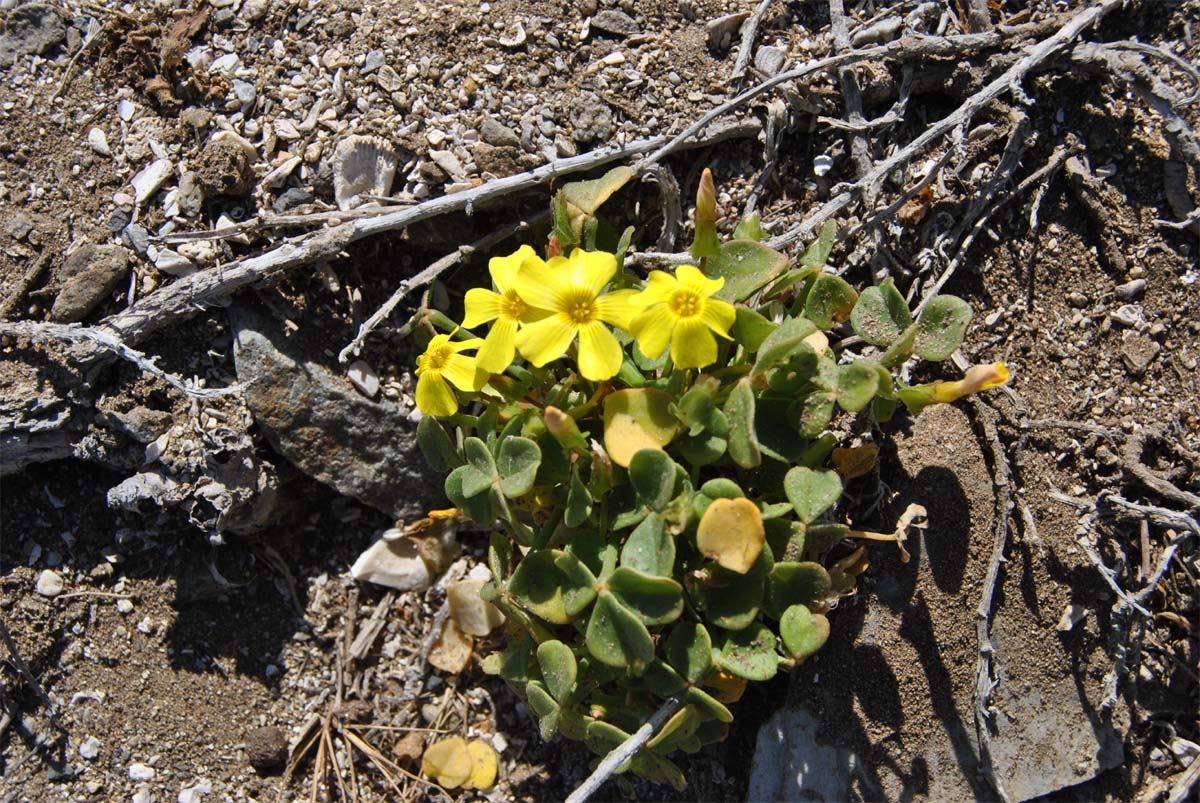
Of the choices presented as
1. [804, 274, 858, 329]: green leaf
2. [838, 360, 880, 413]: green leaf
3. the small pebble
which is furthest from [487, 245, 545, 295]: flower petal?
the small pebble

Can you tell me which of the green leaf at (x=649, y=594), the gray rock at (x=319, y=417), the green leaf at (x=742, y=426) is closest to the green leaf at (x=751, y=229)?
the green leaf at (x=742, y=426)

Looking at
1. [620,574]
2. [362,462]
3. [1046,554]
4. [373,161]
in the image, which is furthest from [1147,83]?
[362,462]

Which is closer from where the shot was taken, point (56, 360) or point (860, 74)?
point (56, 360)

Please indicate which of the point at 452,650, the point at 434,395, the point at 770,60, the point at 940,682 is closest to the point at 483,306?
the point at 434,395

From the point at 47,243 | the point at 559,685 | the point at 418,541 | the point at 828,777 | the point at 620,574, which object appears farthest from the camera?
the point at 418,541

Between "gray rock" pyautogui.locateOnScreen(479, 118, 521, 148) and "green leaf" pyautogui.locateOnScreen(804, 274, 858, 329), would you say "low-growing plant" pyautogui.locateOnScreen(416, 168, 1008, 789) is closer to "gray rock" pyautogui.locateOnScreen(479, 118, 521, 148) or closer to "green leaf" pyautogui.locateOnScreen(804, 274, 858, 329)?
"green leaf" pyautogui.locateOnScreen(804, 274, 858, 329)

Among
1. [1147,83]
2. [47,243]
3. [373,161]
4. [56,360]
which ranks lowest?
[56,360]

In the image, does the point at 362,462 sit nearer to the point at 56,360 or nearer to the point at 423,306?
the point at 423,306
